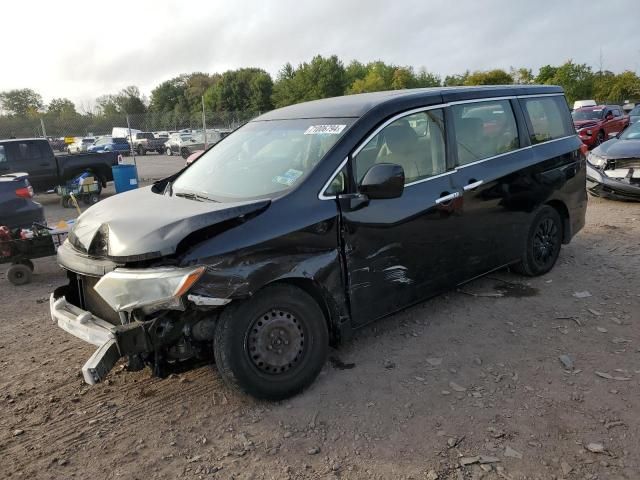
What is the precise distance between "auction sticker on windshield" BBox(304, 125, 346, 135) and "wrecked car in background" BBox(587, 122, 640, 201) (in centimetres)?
709

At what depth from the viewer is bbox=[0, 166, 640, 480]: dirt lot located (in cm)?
272

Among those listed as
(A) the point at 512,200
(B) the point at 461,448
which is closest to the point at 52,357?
(B) the point at 461,448

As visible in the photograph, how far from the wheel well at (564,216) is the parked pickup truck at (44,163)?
12.6m

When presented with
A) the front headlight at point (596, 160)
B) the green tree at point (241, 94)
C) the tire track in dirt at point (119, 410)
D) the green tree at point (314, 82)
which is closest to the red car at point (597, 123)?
the front headlight at point (596, 160)

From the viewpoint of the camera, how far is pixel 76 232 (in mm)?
3486

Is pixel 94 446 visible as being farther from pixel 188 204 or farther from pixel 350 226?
pixel 350 226

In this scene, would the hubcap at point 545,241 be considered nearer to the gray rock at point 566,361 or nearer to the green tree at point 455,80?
the gray rock at point 566,361

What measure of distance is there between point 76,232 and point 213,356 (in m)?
1.34

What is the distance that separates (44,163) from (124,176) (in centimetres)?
221

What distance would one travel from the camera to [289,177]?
3.44 m

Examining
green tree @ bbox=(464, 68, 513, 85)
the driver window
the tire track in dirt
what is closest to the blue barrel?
the tire track in dirt

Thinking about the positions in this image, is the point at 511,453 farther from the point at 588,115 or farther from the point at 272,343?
the point at 588,115

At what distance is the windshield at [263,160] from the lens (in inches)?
136

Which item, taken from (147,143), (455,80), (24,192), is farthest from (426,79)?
(24,192)
